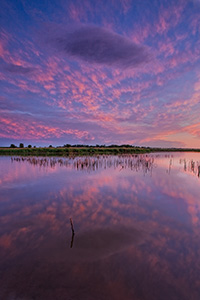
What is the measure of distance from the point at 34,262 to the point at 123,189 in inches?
320

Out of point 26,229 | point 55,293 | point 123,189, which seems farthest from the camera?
point 123,189

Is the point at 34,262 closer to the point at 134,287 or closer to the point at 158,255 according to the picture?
the point at 134,287

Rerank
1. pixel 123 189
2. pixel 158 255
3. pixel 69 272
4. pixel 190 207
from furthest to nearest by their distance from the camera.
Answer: pixel 123 189, pixel 190 207, pixel 158 255, pixel 69 272

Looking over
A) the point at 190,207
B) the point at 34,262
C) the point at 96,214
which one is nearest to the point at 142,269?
the point at 34,262

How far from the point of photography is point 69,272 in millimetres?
3805

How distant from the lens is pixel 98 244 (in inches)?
197

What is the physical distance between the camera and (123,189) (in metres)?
11.5

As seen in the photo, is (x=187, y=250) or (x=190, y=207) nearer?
(x=187, y=250)

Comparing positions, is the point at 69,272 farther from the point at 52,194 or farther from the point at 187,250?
the point at 52,194

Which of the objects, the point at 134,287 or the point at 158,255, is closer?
the point at 134,287

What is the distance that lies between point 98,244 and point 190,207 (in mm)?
5837

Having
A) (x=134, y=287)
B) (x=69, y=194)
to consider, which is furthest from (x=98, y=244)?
(x=69, y=194)

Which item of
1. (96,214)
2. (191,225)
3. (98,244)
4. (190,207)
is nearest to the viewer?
(98,244)

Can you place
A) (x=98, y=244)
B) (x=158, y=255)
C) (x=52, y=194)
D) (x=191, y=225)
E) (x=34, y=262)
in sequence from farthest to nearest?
(x=52, y=194), (x=191, y=225), (x=98, y=244), (x=158, y=255), (x=34, y=262)
